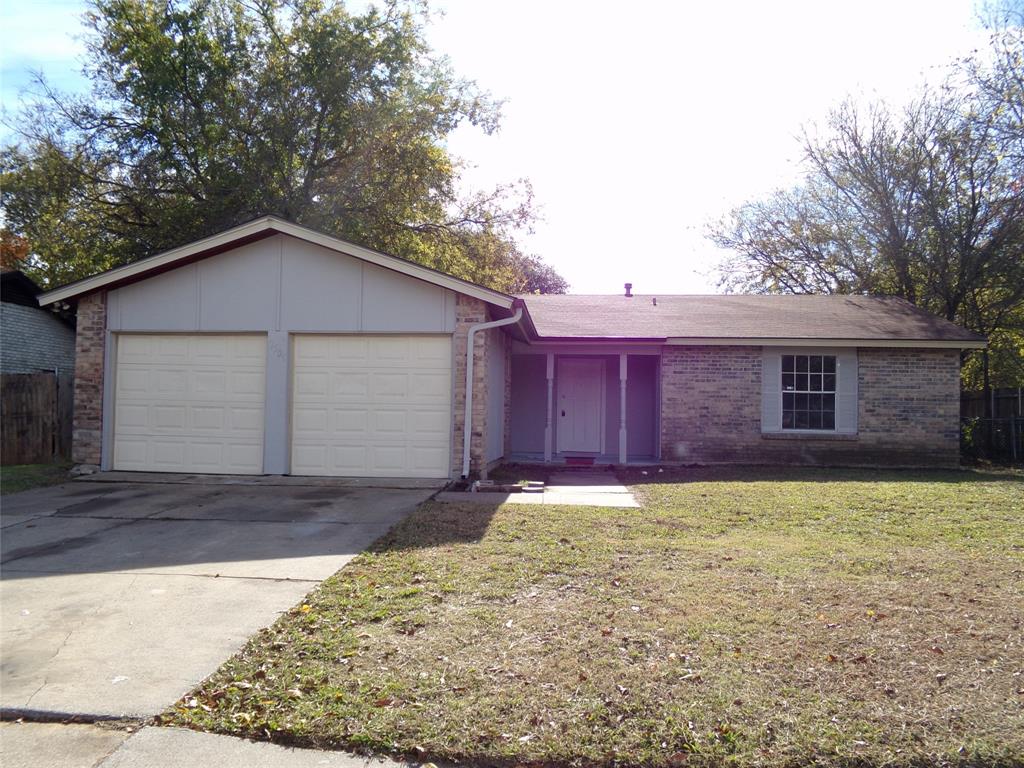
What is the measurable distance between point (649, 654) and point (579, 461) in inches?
439

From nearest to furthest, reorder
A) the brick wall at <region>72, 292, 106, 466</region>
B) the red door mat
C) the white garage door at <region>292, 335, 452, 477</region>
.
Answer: the white garage door at <region>292, 335, 452, 477</region> → the brick wall at <region>72, 292, 106, 466</region> → the red door mat

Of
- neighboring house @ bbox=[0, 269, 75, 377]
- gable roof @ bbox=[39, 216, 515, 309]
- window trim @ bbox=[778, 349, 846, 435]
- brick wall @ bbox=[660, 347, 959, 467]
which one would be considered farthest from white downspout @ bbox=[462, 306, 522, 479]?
neighboring house @ bbox=[0, 269, 75, 377]

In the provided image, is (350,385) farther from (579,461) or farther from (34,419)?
(34,419)

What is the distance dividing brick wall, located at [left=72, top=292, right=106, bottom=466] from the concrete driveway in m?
1.48

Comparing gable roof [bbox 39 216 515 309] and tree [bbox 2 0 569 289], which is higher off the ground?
tree [bbox 2 0 569 289]

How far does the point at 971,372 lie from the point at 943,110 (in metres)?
8.33

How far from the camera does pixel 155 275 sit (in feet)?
39.4

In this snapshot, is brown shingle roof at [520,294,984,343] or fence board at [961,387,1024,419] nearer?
brown shingle roof at [520,294,984,343]

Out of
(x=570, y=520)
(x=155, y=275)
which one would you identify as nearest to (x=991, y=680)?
(x=570, y=520)

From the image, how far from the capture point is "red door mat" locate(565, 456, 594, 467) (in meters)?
15.0

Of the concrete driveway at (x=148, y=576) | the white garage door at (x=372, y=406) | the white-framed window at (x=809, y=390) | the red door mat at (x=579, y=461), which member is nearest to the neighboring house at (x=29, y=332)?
the concrete driveway at (x=148, y=576)

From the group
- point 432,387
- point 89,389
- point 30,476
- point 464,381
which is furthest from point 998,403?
point 30,476

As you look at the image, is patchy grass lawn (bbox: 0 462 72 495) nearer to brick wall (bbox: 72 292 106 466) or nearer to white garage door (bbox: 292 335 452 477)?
brick wall (bbox: 72 292 106 466)

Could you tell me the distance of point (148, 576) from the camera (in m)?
6.09
